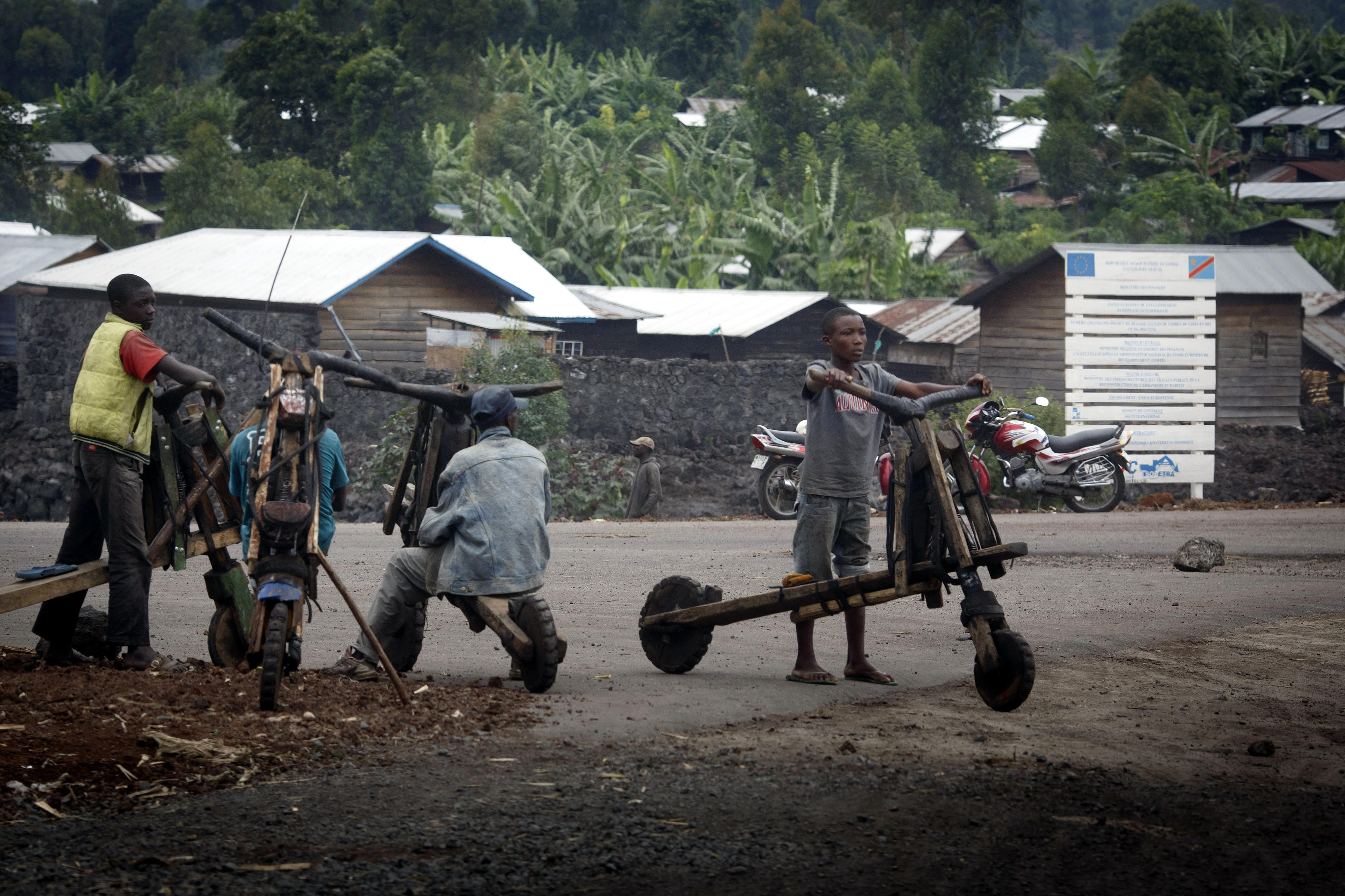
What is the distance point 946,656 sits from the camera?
24.9 ft

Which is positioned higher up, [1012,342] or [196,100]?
[196,100]

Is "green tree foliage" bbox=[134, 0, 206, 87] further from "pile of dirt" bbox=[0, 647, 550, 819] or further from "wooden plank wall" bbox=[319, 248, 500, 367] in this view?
"pile of dirt" bbox=[0, 647, 550, 819]

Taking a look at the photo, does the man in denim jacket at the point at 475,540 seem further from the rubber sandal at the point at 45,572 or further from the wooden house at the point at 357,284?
the wooden house at the point at 357,284

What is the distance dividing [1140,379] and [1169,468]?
4.54ft

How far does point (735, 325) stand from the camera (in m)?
30.2

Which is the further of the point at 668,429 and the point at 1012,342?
the point at 1012,342

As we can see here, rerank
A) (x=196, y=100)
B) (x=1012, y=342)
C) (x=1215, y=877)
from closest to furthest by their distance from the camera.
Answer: (x=1215, y=877), (x=1012, y=342), (x=196, y=100)

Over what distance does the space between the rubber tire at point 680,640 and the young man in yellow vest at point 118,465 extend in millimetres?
2255

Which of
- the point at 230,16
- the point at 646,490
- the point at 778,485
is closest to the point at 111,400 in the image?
the point at 778,485

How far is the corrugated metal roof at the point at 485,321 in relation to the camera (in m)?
26.0

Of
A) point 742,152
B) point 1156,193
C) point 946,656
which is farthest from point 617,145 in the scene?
point 946,656

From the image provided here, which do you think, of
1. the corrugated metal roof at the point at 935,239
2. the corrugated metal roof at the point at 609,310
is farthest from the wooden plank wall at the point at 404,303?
the corrugated metal roof at the point at 935,239

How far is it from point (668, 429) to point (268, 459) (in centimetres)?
2036

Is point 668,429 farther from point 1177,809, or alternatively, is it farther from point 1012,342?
point 1177,809
